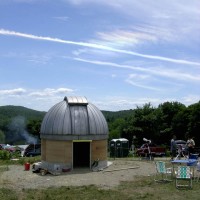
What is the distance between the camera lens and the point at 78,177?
70.1 feet

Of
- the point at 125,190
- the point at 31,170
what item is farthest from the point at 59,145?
the point at 125,190

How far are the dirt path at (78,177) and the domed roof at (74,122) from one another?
2314mm

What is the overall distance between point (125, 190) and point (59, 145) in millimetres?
7714

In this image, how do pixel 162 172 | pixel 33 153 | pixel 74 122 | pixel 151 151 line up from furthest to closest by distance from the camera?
1. pixel 33 153
2. pixel 151 151
3. pixel 74 122
4. pixel 162 172

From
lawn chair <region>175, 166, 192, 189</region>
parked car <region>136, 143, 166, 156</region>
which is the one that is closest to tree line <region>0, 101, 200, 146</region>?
parked car <region>136, 143, 166, 156</region>

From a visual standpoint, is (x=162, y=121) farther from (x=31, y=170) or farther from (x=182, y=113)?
(x=31, y=170)

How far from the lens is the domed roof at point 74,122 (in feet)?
78.8

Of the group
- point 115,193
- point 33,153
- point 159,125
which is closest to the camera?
point 115,193

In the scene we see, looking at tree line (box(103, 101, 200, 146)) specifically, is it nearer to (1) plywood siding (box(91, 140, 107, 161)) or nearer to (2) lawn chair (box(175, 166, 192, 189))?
(1) plywood siding (box(91, 140, 107, 161))

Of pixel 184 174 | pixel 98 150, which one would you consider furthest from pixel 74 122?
pixel 184 174

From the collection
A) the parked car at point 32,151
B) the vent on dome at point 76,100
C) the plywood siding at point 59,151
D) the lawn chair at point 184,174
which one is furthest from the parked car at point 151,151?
the lawn chair at point 184,174

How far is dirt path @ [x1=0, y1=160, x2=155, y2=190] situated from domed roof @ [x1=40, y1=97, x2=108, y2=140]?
2.31m

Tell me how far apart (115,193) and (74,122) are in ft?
27.5

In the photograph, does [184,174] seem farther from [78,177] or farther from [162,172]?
[78,177]
